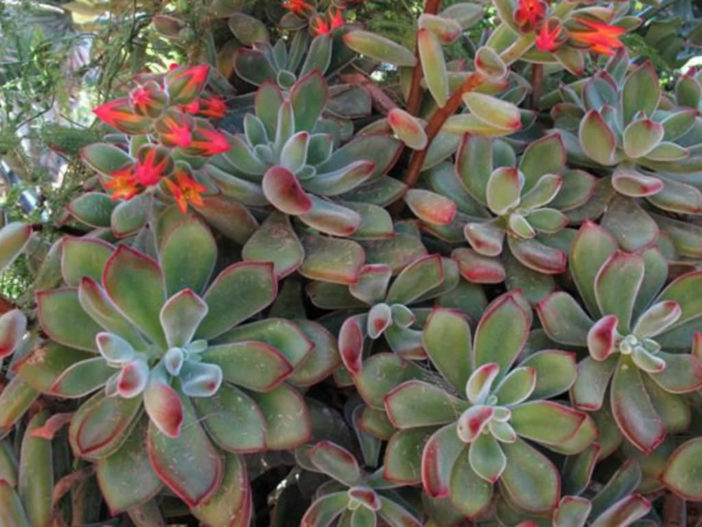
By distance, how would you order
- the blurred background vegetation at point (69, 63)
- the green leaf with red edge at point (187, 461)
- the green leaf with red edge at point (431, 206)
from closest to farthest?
1. the green leaf with red edge at point (187, 461)
2. the green leaf with red edge at point (431, 206)
3. the blurred background vegetation at point (69, 63)

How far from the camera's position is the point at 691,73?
804mm

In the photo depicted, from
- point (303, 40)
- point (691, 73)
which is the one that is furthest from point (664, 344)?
point (303, 40)

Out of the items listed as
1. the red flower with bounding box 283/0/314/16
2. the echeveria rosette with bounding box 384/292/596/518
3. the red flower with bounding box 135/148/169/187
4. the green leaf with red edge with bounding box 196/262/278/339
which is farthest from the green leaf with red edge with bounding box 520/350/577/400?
the red flower with bounding box 283/0/314/16

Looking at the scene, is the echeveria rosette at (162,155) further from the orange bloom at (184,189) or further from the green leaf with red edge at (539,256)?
the green leaf with red edge at (539,256)

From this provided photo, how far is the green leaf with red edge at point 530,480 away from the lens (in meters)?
0.56

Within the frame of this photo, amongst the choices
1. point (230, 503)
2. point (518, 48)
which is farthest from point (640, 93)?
point (230, 503)

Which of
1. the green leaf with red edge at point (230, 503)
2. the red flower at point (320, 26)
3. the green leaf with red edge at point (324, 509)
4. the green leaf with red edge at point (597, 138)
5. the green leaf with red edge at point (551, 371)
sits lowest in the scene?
the green leaf with red edge at point (324, 509)

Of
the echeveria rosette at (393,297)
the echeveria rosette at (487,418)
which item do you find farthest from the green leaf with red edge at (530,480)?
the echeveria rosette at (393,297)

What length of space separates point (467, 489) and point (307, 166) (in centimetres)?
29

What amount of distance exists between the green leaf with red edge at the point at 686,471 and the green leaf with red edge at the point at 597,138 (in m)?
0.25

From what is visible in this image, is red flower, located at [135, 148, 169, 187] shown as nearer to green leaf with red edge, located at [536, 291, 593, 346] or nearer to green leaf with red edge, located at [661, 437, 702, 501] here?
green leaf with red edge, located at [536, 291, 593, 346]

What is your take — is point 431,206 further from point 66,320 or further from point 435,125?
point 66,320

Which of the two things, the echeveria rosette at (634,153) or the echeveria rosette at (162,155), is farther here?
the echeveria rosette at (634,153)

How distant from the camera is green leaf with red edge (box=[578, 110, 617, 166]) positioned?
665 mm
